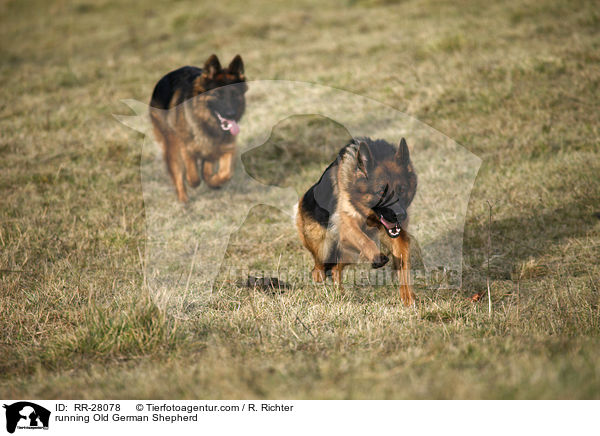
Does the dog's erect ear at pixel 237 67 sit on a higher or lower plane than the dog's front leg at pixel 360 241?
higher

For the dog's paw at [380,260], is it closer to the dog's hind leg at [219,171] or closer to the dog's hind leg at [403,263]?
the dog's hind leg at [403,263]

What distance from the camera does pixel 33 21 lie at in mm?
22375

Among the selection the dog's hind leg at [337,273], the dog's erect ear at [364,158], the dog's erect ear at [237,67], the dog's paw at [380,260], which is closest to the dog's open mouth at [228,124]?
the dog's erect ear at [237,67]

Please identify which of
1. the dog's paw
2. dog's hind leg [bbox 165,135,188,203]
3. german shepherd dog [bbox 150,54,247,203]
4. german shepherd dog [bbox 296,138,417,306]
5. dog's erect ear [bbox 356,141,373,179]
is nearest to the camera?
dog's erect ear [bbox 356,141,373,179]

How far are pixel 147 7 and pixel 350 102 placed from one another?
16078 millimetres

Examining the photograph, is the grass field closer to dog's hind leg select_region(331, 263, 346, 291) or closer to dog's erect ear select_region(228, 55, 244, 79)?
dog's hind leg select_region(331, 263, 346, 291)

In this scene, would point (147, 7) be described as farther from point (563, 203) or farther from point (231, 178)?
point (563, 203)

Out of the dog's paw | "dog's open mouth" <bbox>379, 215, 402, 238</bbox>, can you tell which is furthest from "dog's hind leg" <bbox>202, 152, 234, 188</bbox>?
"dog's open mouth" <bbox>379, 215, 402, 238</bbox>

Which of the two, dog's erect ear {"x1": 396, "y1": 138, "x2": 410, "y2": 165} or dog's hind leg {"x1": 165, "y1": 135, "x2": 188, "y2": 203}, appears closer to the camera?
dog's erect ear {"x1": 396, "y1": 138, "x2": 410, "y2": 165}
